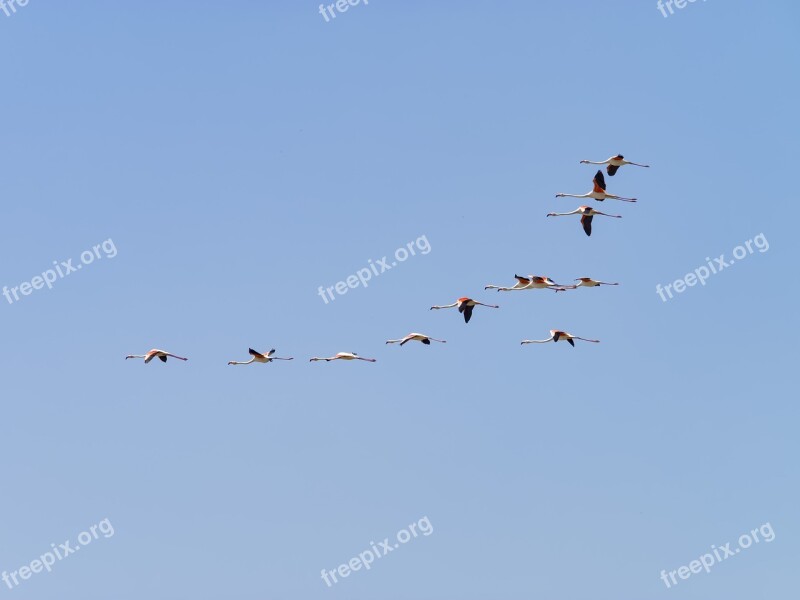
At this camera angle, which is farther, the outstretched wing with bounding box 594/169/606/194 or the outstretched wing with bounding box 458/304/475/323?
the outstretched wing with bounding box 594/169/606/194

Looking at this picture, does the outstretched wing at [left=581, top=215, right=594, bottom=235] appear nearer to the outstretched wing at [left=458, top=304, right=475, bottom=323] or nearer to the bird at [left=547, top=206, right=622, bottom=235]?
the bird at [left=547, top=206, right=622, bottom=235]

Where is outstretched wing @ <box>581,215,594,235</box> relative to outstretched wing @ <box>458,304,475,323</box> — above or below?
above

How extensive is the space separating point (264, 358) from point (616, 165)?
16255mm

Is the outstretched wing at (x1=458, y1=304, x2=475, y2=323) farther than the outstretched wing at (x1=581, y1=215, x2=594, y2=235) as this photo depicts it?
No

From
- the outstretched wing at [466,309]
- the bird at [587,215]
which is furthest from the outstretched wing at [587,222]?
the outstretched wing at [466,309]

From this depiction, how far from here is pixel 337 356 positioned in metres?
47.4

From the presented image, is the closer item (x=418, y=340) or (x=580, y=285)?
(x=418, y=340)

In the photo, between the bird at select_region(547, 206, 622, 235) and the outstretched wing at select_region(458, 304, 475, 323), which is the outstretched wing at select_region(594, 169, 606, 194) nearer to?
the bird at select_region(547, 206, 622, 235)

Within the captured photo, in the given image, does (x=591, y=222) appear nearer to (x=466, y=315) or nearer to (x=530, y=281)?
(x=530, y=281)

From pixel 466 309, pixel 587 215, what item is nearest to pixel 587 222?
pixel 587 215

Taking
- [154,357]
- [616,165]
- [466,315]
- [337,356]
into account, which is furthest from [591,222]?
[154,357]

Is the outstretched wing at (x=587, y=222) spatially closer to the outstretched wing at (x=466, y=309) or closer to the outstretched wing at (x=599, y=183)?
the outstretched wing at (x=599, y=183)

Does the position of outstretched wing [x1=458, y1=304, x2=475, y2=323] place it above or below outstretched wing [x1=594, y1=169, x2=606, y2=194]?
below

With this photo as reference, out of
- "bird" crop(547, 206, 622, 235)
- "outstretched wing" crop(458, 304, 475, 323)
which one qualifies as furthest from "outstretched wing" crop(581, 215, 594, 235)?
"outstretched wing" crop(458, 304, 475, 323)
